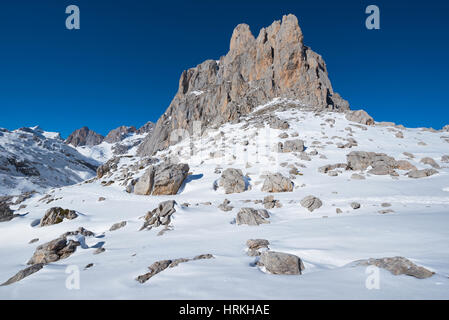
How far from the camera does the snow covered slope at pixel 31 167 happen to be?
67.1 meters

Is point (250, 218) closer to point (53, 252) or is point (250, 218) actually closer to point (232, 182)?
point (232, 182)

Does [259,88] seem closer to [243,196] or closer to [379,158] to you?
[379,158]

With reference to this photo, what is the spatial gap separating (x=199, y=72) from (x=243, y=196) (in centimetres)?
9692

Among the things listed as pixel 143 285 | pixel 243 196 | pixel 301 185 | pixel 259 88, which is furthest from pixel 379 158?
pixel 259 88

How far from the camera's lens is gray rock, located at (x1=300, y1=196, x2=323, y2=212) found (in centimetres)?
1249

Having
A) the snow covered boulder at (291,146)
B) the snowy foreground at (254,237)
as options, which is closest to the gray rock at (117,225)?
the snowy foreground at (254,237)

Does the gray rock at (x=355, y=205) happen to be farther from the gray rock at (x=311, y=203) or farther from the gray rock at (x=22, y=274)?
the gray rock at (x=22, y=274)

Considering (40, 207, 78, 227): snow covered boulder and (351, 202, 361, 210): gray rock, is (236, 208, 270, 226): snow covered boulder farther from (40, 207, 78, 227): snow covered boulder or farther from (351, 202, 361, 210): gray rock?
(40, 207, 78, 227): snow covered boulder

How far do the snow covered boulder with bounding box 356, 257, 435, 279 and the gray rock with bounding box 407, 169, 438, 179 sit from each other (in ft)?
51.2

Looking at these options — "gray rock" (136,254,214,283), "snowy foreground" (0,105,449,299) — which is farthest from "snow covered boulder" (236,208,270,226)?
"gray rock" (136,254,214,283)

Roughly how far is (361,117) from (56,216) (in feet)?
131

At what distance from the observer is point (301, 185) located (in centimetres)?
1666

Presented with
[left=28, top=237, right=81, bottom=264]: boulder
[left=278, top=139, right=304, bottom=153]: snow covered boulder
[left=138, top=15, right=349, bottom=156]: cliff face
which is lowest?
[left=28, top=237, right=81, bottom=264]: boulder

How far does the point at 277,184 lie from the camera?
1655 cm
